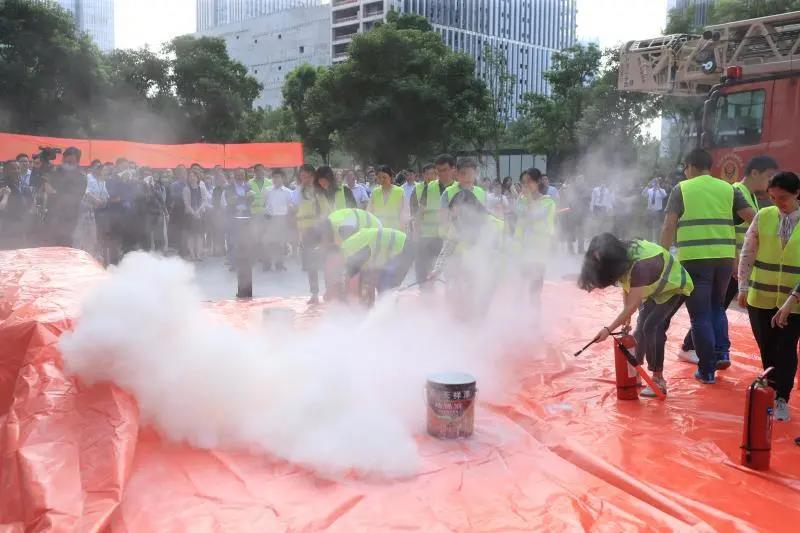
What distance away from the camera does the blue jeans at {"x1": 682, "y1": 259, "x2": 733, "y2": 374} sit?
4.52 metres

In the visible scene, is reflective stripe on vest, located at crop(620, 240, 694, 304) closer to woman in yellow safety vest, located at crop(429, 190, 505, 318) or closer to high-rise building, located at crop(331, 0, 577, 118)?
woman in yellow safety vest, located at crop(429, 190, 505, 318)

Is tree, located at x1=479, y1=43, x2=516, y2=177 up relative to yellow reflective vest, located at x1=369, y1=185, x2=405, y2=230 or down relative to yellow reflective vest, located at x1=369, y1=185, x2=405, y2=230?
up

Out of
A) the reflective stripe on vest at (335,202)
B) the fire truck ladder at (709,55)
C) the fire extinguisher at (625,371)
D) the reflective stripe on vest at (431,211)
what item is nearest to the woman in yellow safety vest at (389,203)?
the reflective stripe on vest at (335,202)

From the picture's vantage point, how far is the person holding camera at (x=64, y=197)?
8586mm

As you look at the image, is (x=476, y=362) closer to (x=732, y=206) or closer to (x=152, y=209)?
(x=732, y=206)

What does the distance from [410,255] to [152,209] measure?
19.8ft

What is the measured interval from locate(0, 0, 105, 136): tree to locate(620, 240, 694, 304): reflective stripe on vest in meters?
24.2

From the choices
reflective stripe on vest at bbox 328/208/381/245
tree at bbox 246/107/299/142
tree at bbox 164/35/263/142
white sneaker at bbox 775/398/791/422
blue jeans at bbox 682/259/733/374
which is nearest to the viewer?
white sneaker at bbox 775/398/791/422

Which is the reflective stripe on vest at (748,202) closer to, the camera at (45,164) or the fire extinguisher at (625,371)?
the fire extinguisher at (625,371)

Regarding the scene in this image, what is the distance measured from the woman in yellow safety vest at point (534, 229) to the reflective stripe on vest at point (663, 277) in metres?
1.62

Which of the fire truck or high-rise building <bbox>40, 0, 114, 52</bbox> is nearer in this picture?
the fire truck

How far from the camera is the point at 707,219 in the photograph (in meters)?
4.52

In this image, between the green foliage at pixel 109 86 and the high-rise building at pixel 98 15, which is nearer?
the green foliage at pixel 109 86

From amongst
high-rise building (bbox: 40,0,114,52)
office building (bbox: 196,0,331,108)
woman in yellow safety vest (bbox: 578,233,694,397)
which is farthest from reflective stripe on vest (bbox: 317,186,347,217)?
high-rise building (bbox: 40,0,114,52)
